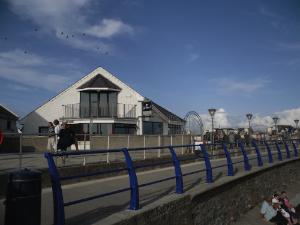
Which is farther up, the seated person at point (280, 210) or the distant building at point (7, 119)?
the distant building at point (7, 119)

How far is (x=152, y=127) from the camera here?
39094 millimetres

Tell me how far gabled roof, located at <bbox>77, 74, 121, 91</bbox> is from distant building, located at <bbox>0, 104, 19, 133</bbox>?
315 inches

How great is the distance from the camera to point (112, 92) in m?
37.1

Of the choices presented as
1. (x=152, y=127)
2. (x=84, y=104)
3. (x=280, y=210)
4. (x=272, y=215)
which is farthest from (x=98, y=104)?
(x=272, y=215)

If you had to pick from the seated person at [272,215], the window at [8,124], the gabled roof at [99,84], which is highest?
the gabled roof at [99,84]

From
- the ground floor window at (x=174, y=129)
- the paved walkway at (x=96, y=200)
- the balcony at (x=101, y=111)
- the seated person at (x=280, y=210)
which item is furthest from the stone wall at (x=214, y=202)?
the ground floor window at (x=174, y=129)

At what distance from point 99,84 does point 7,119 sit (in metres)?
10.2

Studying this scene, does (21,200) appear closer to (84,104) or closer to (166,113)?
(84,104)

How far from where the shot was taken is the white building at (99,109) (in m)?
35.3

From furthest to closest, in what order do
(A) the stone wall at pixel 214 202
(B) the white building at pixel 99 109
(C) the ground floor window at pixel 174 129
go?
(C) the ground floor window at pixel 174 129, (B) the white building at pixel 99 109, (A) the stone wall at pixel 214 202

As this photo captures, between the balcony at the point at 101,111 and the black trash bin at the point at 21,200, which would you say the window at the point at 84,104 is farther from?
the black trash bin at the point at 21,200

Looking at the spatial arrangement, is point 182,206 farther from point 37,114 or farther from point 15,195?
point 37,114

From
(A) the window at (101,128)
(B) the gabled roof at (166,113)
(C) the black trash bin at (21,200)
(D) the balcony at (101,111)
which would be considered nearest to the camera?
(C) the black trash bin at (21,200)

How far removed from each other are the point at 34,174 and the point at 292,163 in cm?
1891
